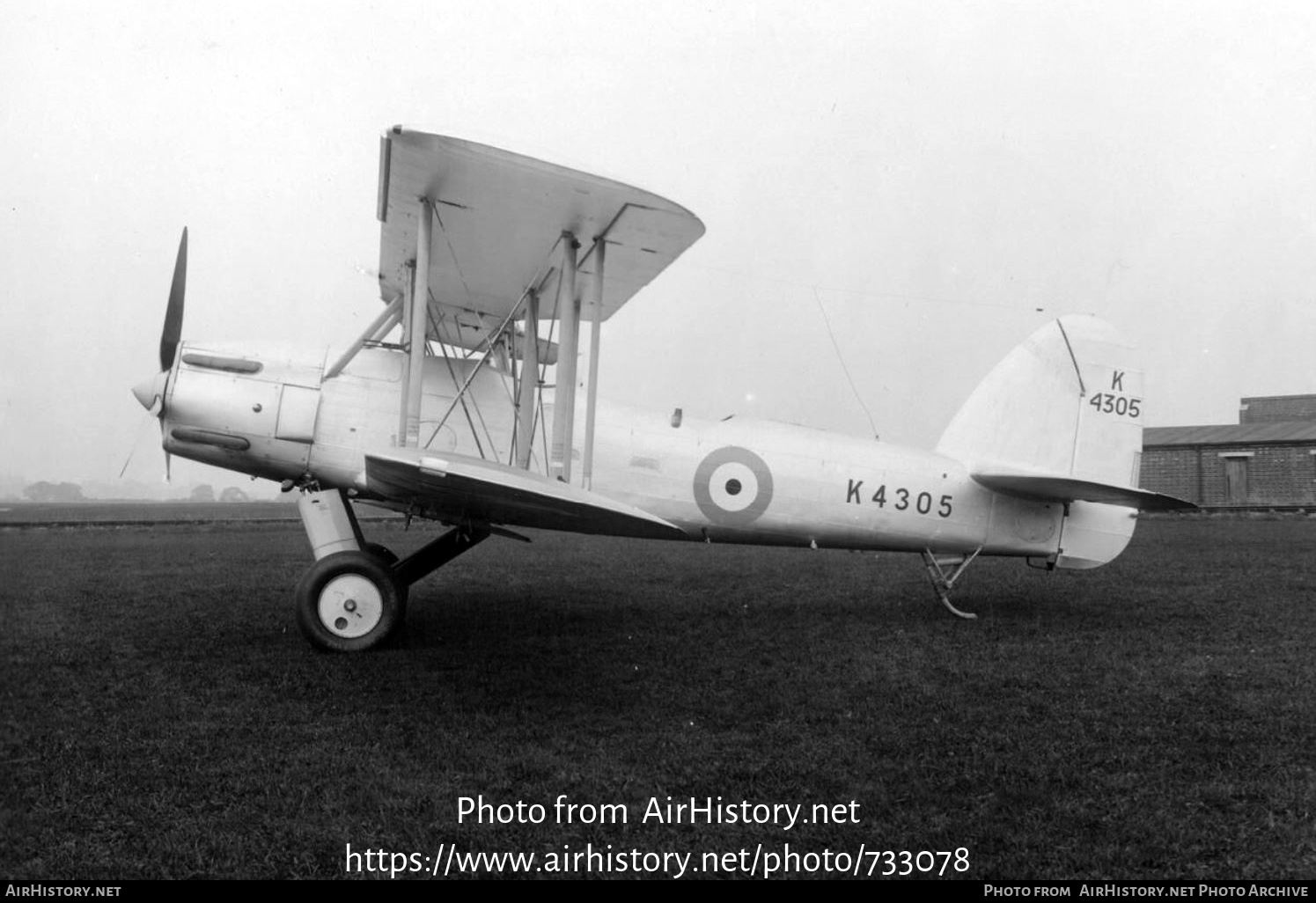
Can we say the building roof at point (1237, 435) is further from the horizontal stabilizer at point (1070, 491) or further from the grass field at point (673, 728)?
the grass field at point (673, 728)

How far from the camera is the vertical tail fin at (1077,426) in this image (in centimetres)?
699

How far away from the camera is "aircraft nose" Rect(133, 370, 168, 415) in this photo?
580 cm

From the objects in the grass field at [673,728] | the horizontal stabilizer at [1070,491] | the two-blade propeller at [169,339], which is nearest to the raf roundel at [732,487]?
the grass field at [673,728]

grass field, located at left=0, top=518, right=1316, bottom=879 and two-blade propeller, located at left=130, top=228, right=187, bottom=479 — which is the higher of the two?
two-blade propeller, located at left=130, top=228, right=187, bottom=479

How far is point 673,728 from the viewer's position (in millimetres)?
4031

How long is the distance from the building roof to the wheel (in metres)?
28.3

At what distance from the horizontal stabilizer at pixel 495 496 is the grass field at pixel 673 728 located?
2.91 ft

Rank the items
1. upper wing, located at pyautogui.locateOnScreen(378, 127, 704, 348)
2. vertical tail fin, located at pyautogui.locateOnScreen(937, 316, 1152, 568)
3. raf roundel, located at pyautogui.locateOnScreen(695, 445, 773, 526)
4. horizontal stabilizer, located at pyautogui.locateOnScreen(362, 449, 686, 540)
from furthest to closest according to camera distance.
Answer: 1. vertical tail fin, located at pyautogui.locateOnScreen(937, 316, 1152, 568)
2. raf roundel, located at pyautogui.locateOnScreen(695, 445, 773, 526)
3. upper wing, located at pyautogui.locateOnScreen(378, 127, 704, 348)
4. horizontal stabilizer, located at pyautogui.locateOnScreen(362, 449, 686, 540)

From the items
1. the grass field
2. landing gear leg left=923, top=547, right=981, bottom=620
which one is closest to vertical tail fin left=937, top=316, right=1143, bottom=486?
landing gear leg left=923, top=547, right=981, bottom=620

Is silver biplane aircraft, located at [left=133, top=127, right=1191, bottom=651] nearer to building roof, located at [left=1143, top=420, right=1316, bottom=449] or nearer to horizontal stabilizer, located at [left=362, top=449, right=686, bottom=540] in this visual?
horizontal stabilizer, located at [left=362, top=449, right=686, bottom=540]

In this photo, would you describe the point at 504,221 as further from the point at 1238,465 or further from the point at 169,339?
the point at 1238,465

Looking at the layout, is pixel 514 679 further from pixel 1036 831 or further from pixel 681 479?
pixel 1036 831

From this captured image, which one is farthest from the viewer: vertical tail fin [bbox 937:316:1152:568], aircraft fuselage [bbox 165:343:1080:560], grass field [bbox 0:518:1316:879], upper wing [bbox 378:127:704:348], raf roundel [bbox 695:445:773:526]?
vertical tail fin [bbox 937:316:1152:568]

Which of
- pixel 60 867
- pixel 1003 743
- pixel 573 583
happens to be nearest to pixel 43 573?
pixel 573 583
